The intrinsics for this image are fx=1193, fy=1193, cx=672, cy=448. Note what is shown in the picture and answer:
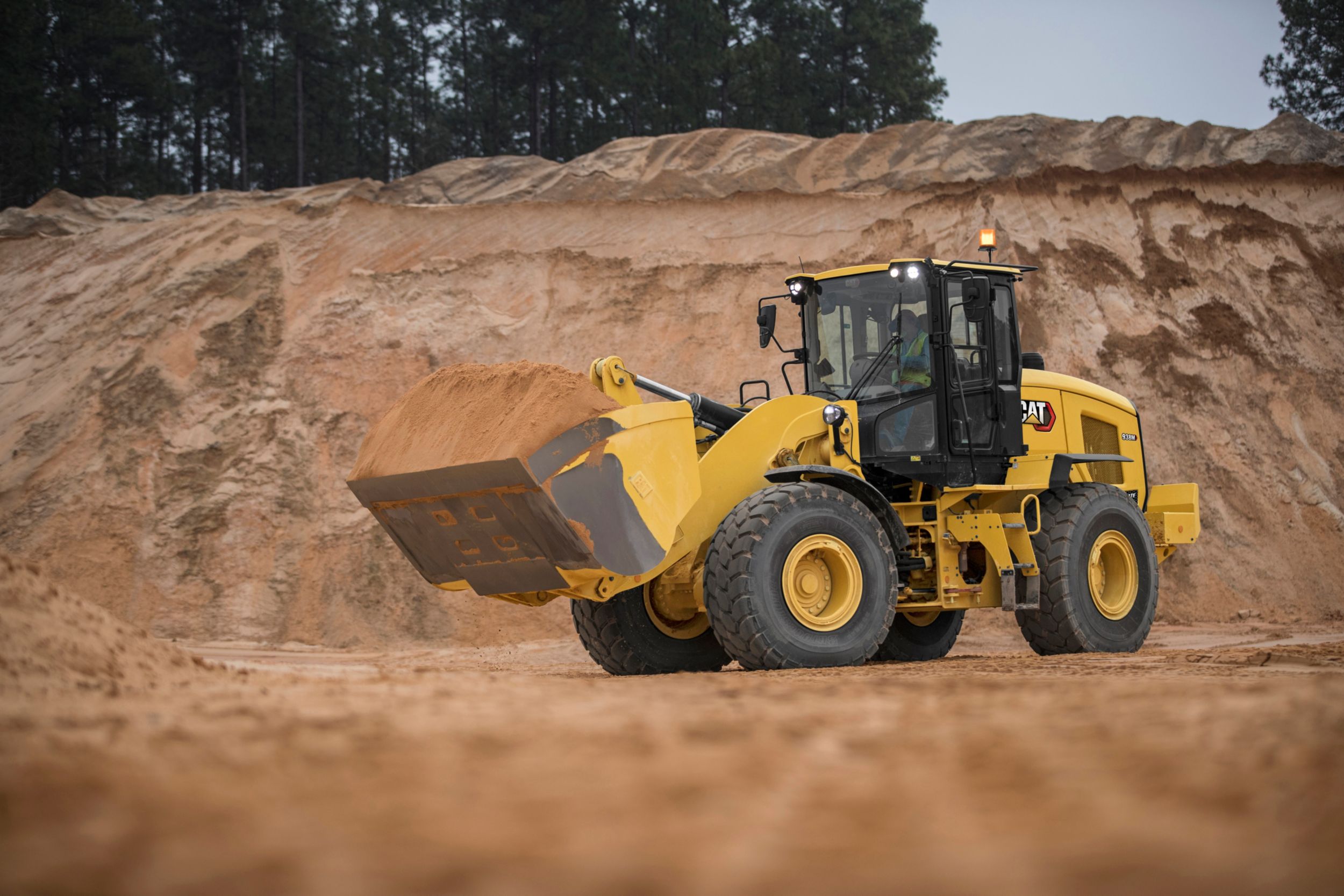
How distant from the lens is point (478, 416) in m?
6.95

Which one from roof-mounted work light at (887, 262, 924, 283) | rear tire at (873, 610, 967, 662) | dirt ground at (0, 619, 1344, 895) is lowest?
rear tire at (873, 610, 967, 662)

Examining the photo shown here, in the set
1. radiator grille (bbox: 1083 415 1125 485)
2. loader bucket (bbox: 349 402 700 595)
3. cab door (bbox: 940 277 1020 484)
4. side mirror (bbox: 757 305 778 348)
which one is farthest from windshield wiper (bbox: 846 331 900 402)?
radiator grille (bbox: 1083 415 1125 485)

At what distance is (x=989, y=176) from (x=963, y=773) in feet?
62.3

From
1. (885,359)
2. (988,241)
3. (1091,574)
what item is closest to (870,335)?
(885,359)

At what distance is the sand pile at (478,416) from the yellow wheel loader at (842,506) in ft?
0.33

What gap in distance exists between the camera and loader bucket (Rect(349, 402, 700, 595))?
258 inches

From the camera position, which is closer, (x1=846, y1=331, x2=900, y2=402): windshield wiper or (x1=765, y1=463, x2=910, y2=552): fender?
(x1=765, y1=463, x2=910, y2=552): fender

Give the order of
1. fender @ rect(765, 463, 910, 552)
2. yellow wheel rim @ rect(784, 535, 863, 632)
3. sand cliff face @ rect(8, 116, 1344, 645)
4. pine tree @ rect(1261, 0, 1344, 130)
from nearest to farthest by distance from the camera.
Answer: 1. yellow wheel rim @ rect(784, 535, 863, 632)
2. fender @ rect(765, 463, 910, 552)
3. sand cliff face @ rect(8, 116, 1344, 645)
4. pine tree @ rect(1261, 0, 1344, 130)

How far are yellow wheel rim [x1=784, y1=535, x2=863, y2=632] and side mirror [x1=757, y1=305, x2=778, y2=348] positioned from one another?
205 centimetres

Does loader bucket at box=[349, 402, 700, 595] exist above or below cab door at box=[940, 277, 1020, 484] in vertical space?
below

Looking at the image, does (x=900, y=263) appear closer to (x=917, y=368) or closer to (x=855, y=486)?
(x=917, y=368)

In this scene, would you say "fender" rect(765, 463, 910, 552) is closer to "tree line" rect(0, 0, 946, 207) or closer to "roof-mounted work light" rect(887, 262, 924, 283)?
Answer: "roof-mounted work light" rect(887, 262, 924, 283)

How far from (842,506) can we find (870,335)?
5.98 feet

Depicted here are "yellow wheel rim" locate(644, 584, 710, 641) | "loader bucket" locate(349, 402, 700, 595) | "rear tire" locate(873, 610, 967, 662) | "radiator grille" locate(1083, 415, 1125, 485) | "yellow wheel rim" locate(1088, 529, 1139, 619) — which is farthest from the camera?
"radiator grille" locate(1083, 415, 1125, 485)
